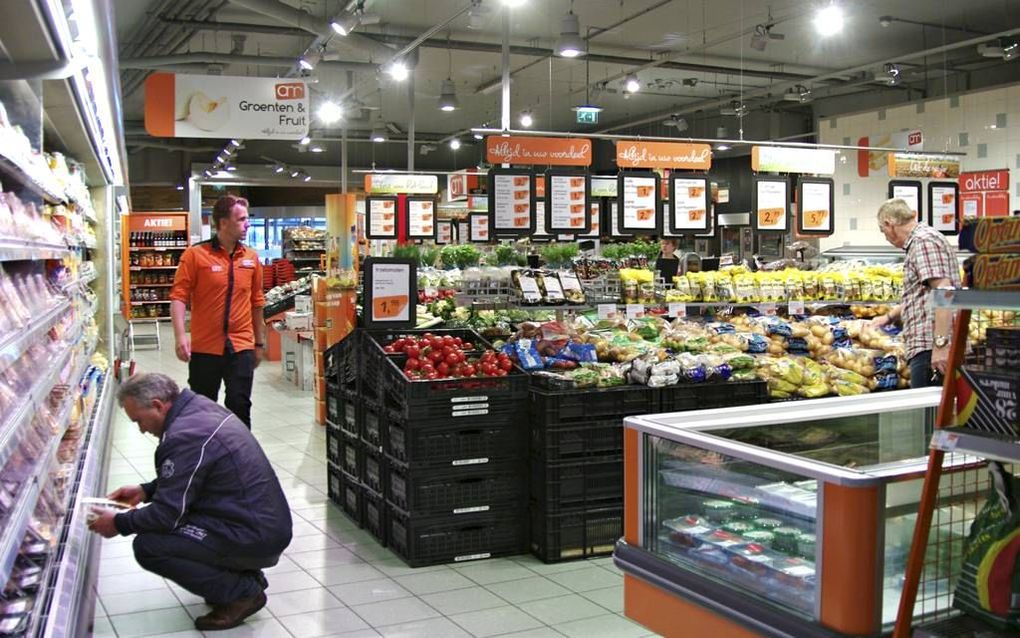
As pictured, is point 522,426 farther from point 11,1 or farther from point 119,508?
point 11,1

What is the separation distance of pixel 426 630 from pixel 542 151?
6291 mm

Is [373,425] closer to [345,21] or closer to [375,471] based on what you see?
[375,471]

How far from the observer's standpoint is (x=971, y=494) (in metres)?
2.37

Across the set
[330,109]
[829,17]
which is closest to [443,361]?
[829,17]

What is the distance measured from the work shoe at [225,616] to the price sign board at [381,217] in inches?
392

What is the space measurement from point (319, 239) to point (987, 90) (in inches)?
691

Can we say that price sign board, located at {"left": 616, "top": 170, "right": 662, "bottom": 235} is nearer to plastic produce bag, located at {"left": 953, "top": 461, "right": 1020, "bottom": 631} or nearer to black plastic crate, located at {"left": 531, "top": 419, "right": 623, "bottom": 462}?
black plastic crate, located at {"left": 531, "top": 419, "right": 623, "bottom": 462}

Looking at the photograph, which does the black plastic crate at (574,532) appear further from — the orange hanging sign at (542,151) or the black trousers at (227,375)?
the orange hanging sign at (542,151)

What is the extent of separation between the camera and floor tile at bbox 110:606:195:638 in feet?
13.4

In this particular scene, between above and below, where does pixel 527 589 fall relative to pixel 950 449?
below

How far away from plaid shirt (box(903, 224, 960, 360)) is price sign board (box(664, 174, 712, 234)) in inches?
132

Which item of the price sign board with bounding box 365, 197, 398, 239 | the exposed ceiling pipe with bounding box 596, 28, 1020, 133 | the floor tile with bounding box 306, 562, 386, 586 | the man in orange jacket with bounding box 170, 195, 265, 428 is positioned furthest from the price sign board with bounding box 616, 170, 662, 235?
the exposed ceiling pipe with bounding box 596, 28, 1020, 133

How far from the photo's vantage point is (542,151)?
9.59 metres

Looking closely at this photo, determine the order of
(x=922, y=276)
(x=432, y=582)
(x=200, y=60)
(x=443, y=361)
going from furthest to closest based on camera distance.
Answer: (x=200, y=60)
(x=922, y=276)
(x=443, y=361)
(x=432, y=582)
